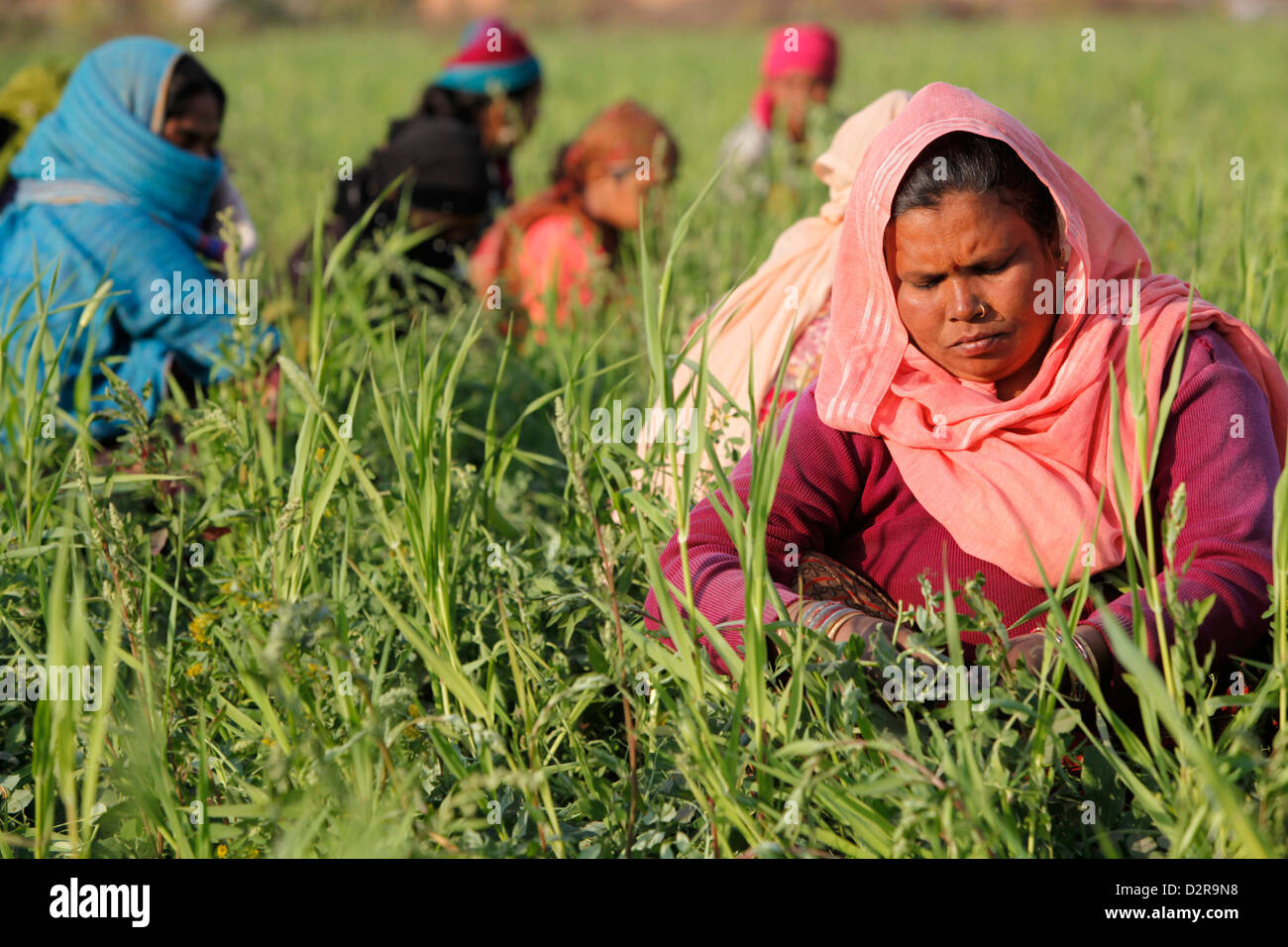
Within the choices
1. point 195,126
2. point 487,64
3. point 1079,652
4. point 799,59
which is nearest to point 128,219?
point 195,126

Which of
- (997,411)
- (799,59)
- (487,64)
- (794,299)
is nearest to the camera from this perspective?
(997,411)

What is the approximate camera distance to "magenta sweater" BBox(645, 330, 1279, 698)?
1573 mm

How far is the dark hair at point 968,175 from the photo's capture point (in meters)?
1.63

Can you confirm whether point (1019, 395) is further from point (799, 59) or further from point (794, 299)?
point (799, 59)

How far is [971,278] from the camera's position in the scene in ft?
5.44

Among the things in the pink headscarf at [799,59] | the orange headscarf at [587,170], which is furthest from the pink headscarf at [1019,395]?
the pink headscarf at [799,59]

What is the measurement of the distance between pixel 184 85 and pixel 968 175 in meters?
2.43

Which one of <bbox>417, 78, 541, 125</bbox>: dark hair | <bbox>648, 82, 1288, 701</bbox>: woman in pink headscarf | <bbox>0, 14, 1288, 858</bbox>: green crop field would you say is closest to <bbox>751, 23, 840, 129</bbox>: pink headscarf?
<bbox>417, 78, 541, 125</bbox>: dark hair

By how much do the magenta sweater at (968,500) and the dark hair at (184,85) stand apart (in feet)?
7.15

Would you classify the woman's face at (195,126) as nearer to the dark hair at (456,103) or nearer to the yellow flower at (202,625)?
the dark hair at (456,103)

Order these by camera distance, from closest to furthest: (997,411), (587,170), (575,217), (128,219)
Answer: (997,411), (128,219), (575,217), (587,170)

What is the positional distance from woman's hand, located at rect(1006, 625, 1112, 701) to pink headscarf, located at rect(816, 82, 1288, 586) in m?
0.13

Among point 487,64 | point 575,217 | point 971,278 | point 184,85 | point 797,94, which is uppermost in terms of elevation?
point 797,94

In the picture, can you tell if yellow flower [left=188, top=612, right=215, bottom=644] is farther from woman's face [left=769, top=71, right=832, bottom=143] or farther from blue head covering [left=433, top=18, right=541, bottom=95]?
woman's face [left=769, top=71, right=832, bottom=143]
